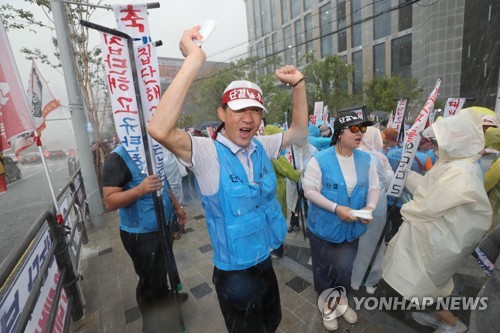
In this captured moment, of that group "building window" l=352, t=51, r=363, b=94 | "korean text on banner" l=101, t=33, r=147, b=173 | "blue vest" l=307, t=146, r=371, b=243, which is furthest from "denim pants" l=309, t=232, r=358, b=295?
"building window" l=352, t=51, r=363, b=94

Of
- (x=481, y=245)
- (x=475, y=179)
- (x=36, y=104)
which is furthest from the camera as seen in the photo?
(x=36, y=104)

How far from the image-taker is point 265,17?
47281 millimetres

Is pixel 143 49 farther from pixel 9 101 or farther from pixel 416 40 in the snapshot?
pixel 416 40

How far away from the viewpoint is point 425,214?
2.31m

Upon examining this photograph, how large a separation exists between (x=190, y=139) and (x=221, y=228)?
0.59 m

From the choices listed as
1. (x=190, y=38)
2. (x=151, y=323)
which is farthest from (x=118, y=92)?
(x=151, y=323)

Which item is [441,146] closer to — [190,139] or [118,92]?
[190,139]

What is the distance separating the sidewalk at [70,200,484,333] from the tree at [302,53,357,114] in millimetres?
20666

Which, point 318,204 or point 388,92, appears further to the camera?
point 388,92

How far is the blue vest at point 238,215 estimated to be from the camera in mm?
1684

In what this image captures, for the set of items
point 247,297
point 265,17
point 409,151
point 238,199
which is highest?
point 265,17

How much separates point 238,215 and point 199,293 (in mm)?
2407

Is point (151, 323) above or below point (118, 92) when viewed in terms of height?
below

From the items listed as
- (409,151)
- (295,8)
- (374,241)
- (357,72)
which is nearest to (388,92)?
(357,72)
